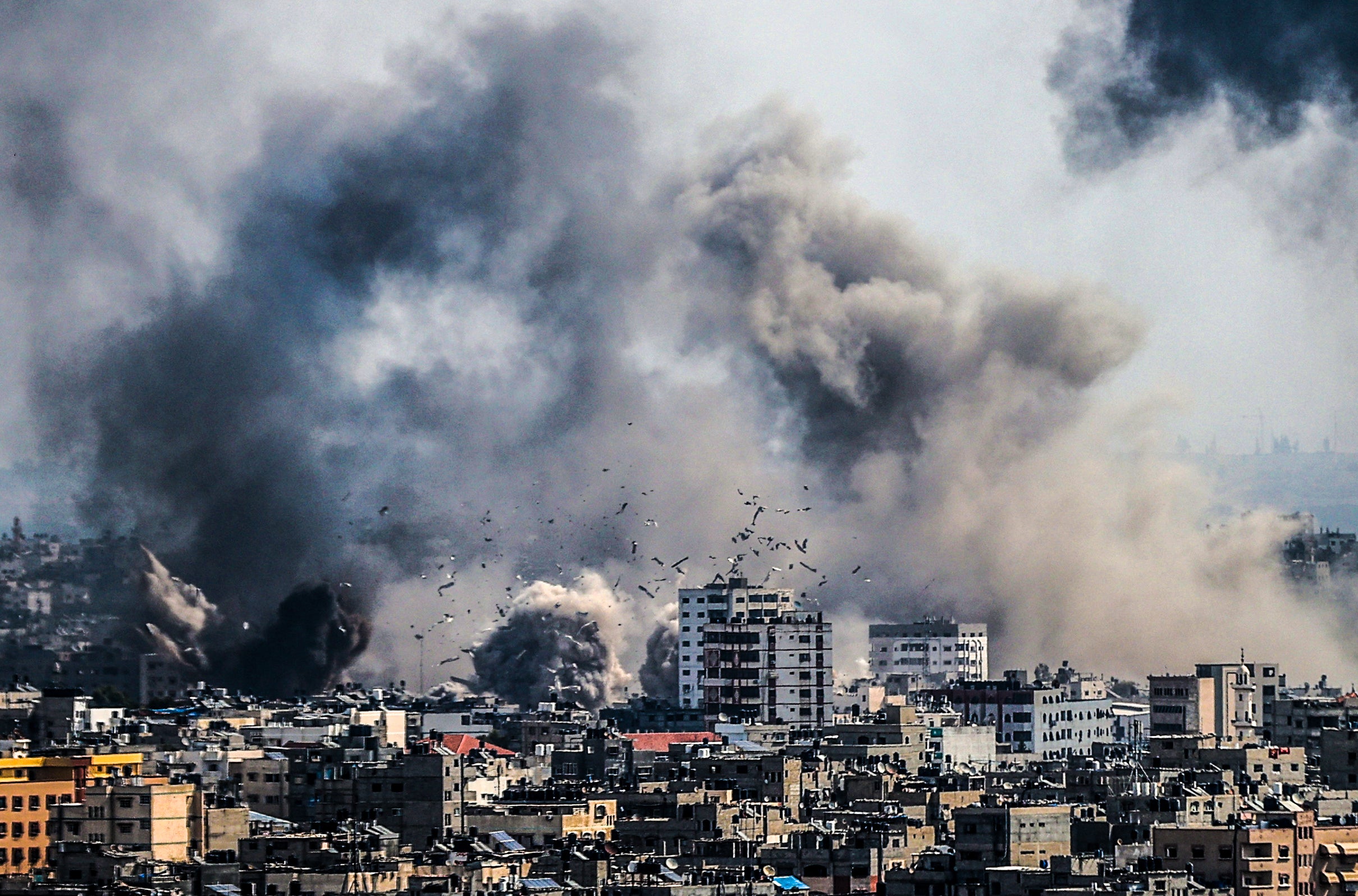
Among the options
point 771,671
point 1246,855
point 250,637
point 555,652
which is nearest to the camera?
point 1246,855

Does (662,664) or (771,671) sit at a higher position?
(662,664)

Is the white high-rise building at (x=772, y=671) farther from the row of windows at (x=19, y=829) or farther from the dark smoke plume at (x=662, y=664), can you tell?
the row of windows at (x=19, y=829)

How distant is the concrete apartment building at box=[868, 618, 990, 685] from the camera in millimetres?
125938

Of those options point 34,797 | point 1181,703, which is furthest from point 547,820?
point 1181,703

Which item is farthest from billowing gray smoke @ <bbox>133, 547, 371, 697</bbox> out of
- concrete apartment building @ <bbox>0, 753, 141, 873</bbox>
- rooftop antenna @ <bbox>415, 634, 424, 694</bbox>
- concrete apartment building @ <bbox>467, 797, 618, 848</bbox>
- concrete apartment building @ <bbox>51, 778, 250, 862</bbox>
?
concrete apartment building @ <bbox>51, 778, 250, 862</bbox>

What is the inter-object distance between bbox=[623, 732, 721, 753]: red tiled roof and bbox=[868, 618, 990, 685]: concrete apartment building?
90.7 ft

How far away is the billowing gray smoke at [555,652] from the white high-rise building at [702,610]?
3.84 m

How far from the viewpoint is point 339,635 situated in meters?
125

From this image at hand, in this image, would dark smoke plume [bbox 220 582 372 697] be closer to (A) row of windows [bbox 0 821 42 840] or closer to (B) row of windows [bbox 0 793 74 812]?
(B) row of windows [bbox 0 793 74 812]

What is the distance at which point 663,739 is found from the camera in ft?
311

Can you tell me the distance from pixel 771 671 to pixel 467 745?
2253 cm

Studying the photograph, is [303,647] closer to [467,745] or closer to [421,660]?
[421,660]

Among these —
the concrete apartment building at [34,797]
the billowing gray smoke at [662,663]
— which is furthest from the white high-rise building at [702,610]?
the concrete apartment building at [34,797]

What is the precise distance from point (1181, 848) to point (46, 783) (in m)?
18.4
